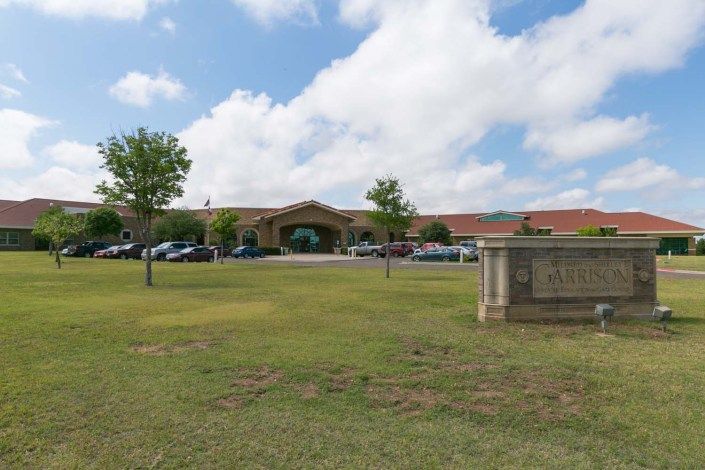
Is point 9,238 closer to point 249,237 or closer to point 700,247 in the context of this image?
point 249,237

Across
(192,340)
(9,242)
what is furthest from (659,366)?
(9,242)

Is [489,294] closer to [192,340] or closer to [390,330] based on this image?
[390,330]

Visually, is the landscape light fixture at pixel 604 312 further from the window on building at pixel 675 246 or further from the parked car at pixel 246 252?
the window on building at pixel 675 246

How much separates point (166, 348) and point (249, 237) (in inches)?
2108

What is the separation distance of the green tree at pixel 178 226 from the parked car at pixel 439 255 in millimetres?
29152

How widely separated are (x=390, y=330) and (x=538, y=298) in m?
3.49

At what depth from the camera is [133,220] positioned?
2438 inches

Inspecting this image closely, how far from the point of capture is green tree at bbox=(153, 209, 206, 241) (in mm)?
55094

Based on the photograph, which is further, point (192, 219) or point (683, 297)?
point (192, 219)

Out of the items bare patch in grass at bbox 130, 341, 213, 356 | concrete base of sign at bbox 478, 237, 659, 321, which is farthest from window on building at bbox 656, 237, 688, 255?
bare patch in grass at bbox 130, 341, 213, 356

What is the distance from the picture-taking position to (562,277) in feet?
33.9

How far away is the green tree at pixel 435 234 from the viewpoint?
60.2 metres

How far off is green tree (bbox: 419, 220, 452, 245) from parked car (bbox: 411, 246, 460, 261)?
20898mm

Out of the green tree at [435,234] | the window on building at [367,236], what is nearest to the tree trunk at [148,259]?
the green tree at [435,234]
